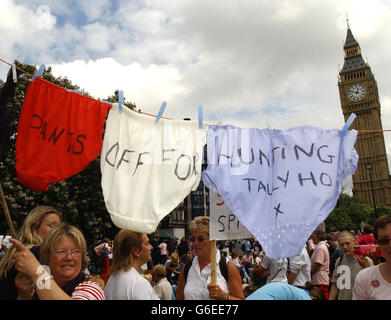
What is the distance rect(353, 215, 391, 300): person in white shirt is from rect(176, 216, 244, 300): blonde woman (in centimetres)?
102

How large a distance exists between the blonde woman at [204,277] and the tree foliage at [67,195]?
15010 mm

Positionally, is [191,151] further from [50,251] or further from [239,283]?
[50,251]

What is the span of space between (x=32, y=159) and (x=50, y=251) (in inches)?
57.7

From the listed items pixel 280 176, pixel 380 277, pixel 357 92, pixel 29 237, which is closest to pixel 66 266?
pixel 29 237

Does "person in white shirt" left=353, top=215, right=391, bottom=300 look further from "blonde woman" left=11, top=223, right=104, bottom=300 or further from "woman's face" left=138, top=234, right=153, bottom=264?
Result: "blonde woman" left=11, top=223, right=104, bottom=300

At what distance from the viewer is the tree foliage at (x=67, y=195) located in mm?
17094

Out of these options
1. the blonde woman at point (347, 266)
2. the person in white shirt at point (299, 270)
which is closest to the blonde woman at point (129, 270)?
the person in white shirt at point (299, 270)

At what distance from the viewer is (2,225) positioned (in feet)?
58.6

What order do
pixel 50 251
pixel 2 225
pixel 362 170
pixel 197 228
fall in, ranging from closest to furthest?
pixel 50 251 < pixel 197 228 < pixel 2 225 < pixel 362 170

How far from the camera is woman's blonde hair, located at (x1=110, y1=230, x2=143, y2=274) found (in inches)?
118

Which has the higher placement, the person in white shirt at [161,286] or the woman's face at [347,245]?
the woman's face at [347,245]

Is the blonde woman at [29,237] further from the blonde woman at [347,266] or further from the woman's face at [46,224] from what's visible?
the blonde woman at [347,266]

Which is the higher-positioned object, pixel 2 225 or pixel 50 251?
pixel 2 225
